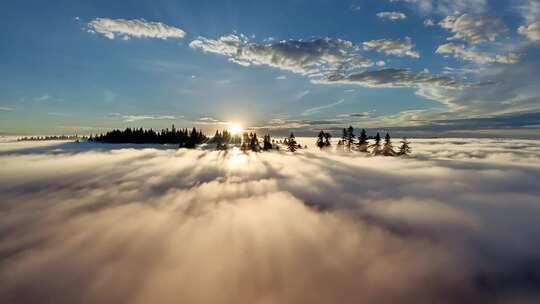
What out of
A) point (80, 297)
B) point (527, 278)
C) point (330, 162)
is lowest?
point (80, 297)

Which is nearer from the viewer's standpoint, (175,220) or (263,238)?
(263,238)

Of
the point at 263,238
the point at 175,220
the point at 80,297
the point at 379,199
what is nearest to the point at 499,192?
the point at 379,199

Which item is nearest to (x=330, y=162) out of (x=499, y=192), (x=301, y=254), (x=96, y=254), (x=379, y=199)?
(x=379, y=199)

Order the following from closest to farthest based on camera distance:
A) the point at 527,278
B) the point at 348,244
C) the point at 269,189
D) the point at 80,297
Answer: the point at 527,278
the point at 348,244
the point at 80,297
the point at 269,189

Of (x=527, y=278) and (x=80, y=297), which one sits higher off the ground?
(x=527, y=278)

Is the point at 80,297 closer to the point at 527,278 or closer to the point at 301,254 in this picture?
the point at 301,254

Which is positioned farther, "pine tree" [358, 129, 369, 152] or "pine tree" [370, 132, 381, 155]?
"pine tree" [358, 129, 369, 152]

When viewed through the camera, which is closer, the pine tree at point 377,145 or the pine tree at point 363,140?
the pine tree at point 377,145

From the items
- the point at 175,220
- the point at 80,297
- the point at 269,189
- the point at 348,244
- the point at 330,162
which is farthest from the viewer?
the point at 330,162

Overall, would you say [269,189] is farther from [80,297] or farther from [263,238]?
[80,297]
